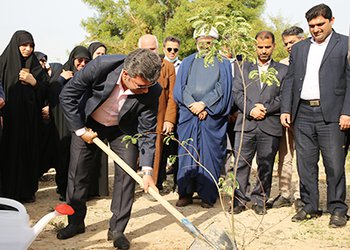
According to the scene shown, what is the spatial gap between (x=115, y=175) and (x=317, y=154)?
206cm

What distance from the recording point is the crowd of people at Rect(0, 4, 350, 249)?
4168 millimetres

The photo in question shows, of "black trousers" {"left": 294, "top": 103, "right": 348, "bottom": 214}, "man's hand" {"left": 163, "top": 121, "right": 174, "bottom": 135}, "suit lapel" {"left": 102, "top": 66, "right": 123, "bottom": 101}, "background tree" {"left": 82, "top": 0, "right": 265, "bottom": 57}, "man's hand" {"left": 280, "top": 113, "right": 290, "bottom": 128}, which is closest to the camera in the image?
"suit lapel" {"left": 102, "top": 66, "right": 123, "bottom": 101}

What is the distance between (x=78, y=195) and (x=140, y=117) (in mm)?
915

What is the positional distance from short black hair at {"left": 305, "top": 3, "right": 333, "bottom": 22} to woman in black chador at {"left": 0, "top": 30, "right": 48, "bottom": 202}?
9.83 ft

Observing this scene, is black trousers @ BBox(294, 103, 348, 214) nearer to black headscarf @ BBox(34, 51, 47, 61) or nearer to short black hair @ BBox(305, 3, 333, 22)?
short black hair @ BBox(305, 3, 333, 22)

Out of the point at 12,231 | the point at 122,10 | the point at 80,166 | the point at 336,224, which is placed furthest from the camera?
the point at 122,10

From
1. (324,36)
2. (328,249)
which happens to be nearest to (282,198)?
(328,249)

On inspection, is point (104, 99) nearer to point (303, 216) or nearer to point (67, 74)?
point (67, 74)

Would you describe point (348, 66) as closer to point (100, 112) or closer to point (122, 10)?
Answer: point (100, 112)

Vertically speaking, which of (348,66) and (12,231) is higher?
(348,66)

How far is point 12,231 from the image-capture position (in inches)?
102

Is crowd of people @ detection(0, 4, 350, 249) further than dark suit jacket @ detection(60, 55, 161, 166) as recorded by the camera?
Yes

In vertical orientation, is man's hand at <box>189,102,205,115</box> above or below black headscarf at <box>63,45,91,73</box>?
below

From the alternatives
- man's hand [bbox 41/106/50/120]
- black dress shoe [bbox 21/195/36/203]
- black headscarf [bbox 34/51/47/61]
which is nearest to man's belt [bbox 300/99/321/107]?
man's hand [bbox 41/106/50/120]
